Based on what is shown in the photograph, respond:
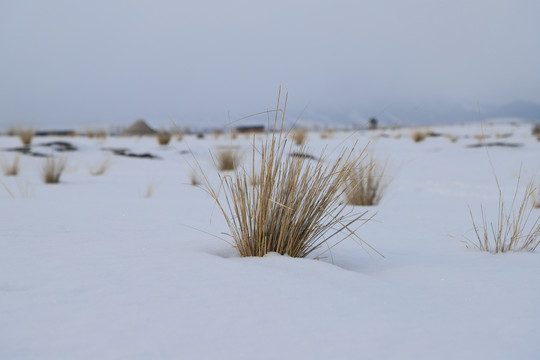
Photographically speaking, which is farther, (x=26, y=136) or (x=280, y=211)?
(x=26, y=136)

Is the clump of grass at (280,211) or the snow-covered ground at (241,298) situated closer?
the snow-covered ground at (241,298)

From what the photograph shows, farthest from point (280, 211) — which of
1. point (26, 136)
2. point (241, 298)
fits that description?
point (26, 136)

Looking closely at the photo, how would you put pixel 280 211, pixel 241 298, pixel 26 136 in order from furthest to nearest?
pixel 26 136 → pixel 280 211 → pixel 241 298

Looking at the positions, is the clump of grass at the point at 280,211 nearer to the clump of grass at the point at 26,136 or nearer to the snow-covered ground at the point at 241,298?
the snow-covered ground at the point at 241,298

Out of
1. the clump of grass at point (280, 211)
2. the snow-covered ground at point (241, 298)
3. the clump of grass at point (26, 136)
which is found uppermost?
the clump of grass at point (26, 136)

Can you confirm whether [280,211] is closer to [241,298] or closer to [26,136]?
[241,298]

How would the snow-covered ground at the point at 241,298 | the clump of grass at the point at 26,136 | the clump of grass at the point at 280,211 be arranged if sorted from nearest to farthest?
the snow-covered ground at the point at 241,298, the clump of grass at the point at 280,211, the clump of grass at the point at 26,136

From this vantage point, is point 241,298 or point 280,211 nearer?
point 241,298

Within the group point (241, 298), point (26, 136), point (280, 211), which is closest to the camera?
point (241, 298)

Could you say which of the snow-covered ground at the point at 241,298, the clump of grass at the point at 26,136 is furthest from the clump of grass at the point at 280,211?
the clump of grass at the point at 26,136

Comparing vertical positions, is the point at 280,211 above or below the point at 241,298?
above

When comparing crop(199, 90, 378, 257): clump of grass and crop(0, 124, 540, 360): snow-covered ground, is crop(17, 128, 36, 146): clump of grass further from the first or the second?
crop(199, 90, 378, 257): clump of grass

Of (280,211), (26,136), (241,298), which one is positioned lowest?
(241,298)

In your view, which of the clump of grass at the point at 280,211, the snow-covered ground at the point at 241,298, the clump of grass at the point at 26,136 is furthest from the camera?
the clump of grass at the point at 26,136
